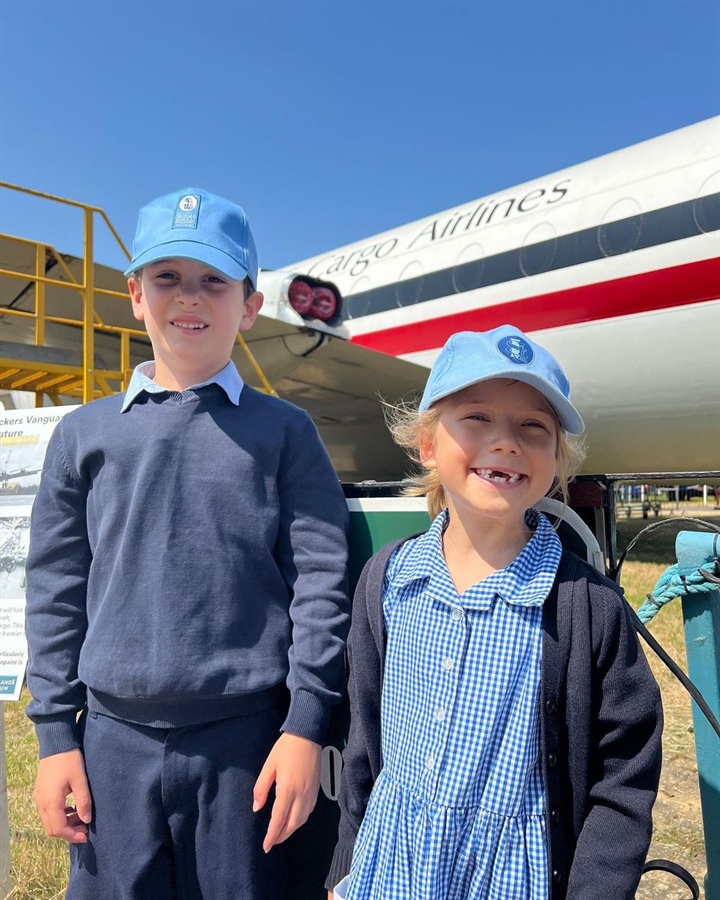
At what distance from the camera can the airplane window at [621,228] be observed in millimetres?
5473

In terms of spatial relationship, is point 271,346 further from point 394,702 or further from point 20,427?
point 394,702

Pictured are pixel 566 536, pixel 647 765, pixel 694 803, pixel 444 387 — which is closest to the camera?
pixel 647 765

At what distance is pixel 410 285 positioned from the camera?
7.62 metres

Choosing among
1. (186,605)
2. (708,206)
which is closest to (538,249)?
(708,206)

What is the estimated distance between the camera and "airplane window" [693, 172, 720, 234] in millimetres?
5004

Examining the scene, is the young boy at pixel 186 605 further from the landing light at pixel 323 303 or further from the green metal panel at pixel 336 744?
the landing light at pixel 323 303

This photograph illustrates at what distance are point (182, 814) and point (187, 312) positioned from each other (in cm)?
105

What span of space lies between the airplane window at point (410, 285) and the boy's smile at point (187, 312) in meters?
6.20

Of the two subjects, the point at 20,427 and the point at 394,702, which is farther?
the point at 20,427

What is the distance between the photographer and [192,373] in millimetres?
1533

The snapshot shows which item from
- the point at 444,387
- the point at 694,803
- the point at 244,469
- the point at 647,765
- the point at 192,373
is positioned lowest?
the point at 694,803

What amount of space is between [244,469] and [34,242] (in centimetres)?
453

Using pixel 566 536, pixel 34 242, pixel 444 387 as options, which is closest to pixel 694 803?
pixel 566 536

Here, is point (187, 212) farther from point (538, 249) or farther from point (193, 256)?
point (538, 249)
